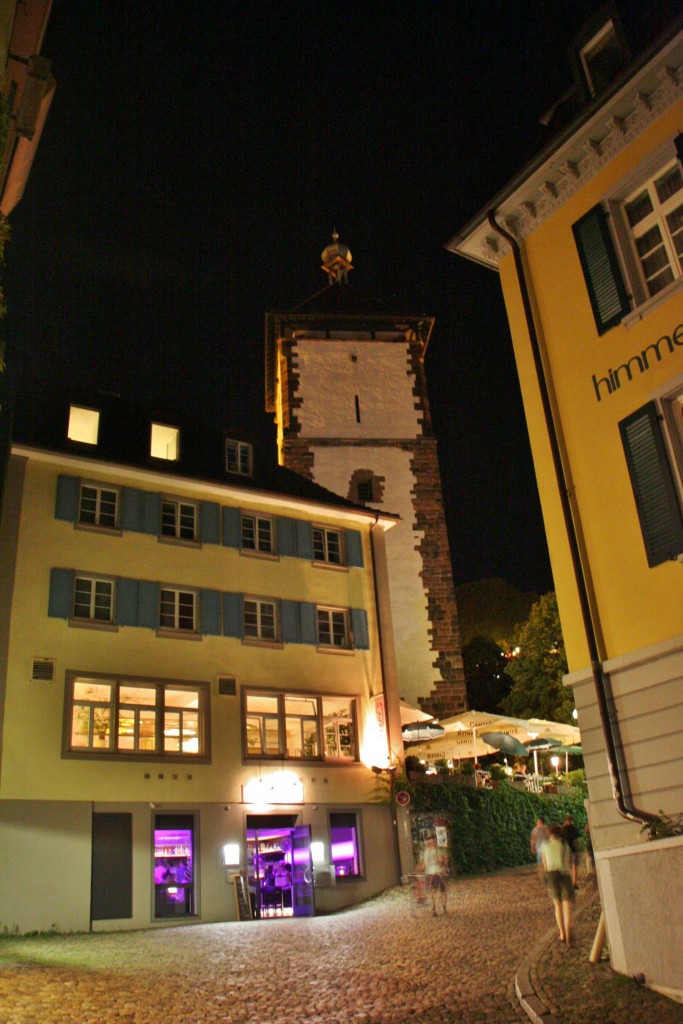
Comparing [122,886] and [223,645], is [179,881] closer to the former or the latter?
[122,886]

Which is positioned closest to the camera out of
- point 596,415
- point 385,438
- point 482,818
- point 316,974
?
point 316,974

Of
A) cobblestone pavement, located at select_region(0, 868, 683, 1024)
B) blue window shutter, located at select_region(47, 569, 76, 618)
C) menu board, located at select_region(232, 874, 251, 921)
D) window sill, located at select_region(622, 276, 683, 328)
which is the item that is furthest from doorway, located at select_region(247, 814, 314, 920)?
window sill, located at select_region(622, 276, 683, 328)

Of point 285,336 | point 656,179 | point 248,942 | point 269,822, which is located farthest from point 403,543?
point 656,179

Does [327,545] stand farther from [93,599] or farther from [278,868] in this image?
[278,868]

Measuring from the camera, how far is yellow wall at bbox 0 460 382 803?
61.6 feet

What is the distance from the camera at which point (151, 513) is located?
22.4 meters

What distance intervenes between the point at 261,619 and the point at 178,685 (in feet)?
9.96

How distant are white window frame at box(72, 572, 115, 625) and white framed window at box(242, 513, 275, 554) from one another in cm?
400

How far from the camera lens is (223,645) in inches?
873

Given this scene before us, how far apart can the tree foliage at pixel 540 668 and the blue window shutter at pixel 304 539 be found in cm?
1814

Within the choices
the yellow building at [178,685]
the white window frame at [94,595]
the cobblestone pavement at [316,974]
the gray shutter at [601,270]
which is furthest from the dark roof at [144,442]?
the gray shutter at [601,270]

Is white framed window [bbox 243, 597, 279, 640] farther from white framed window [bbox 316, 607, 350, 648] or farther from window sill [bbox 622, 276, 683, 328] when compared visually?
window sill [bbox 622, 276, 683, 328]

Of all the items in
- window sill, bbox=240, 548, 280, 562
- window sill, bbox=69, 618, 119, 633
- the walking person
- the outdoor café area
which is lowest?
the walking person

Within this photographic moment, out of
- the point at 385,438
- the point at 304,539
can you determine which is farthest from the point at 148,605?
the point at 385,438
